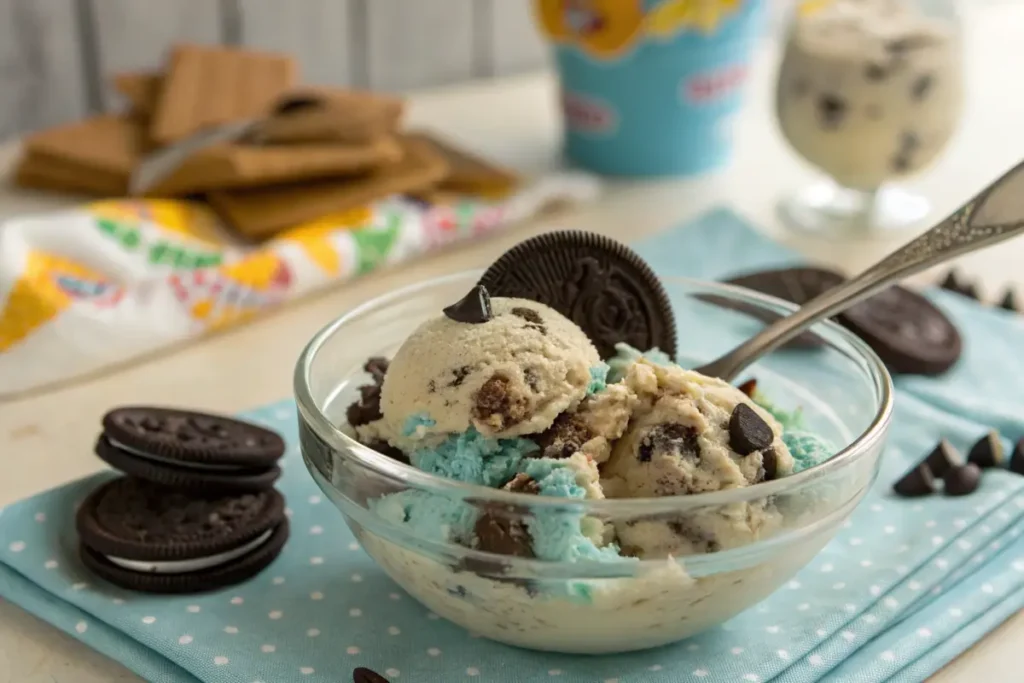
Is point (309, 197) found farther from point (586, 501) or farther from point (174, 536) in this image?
point (586, 501)

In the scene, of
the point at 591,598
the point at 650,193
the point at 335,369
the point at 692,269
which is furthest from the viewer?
the point at 650,193

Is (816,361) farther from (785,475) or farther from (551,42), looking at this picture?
(551,42)

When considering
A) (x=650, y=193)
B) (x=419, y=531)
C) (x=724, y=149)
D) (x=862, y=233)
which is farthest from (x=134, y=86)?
(x=419, y=531)

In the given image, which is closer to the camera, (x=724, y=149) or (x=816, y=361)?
(x=816, y=361)

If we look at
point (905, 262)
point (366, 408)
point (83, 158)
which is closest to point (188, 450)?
point (366, 408)

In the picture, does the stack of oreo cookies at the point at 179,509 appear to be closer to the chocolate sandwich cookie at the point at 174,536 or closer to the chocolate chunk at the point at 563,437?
the chocolate sandwich cookie at the point at 174,536

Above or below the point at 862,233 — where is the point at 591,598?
above
